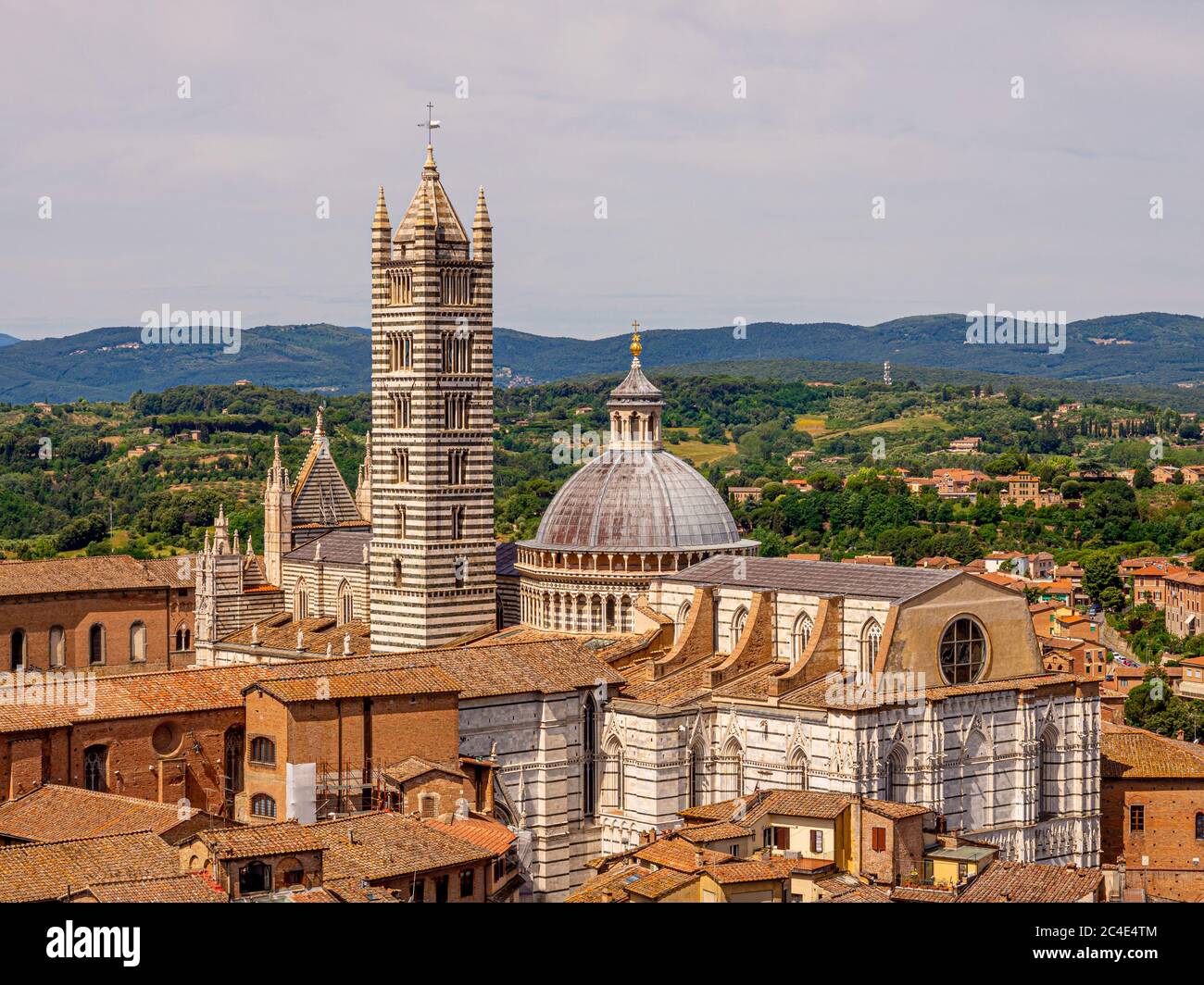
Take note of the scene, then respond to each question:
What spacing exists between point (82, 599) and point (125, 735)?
23.3 metres

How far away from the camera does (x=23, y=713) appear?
122 ft

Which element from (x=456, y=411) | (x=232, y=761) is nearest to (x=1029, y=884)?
(x=232, y=761)

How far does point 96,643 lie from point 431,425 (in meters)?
16.8

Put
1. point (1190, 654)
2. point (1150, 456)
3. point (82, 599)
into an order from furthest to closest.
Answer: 1. point (1150, 456)
2. point (1190, 654)
3. point (82, 599)

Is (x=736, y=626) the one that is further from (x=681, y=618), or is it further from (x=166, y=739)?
(x=166, y=739)

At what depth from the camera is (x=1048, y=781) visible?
44.1 meters

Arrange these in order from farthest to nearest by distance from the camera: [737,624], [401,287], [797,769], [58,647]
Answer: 1. [58,647]
2. [401,287]
3. [737,624]
4. [797,769]

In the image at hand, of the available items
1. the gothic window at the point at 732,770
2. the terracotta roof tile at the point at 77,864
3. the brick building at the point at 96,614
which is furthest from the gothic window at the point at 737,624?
the brick building at the point at 96,614

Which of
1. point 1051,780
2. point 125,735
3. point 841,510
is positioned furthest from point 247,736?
point 841,510

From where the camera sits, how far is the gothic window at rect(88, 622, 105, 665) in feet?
197

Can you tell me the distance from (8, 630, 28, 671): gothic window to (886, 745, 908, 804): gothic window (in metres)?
28.8

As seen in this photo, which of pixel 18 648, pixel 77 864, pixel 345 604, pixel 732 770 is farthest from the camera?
pixel 345 604

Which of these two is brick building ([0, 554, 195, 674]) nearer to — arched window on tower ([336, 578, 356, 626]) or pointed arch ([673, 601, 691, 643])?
arched window on tower ([336, 578, 356, 626])
